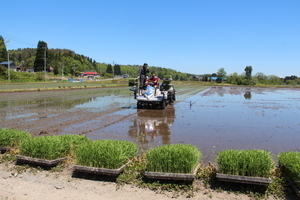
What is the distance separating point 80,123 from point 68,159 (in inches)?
213

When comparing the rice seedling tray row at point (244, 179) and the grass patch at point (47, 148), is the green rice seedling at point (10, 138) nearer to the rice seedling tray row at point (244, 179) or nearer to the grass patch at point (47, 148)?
the grass patch at point (47, 148)

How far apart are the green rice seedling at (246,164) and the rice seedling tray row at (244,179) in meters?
0.13

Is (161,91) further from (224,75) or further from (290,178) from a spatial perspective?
(224,75)

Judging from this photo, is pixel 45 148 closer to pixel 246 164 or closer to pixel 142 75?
pixel 246 164

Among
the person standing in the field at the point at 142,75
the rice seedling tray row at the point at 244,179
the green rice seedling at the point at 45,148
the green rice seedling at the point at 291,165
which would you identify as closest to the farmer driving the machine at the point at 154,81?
the person standing in the field at the point at 142,75

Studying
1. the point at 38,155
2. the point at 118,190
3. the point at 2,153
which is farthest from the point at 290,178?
the point at 2,153

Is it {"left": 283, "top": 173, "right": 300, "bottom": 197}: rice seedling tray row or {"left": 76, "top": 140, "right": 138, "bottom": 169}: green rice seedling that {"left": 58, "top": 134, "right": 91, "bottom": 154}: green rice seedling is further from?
{"left": 283, "top": 173, "right": 300, "bottom": 197}: rice seedling tray row

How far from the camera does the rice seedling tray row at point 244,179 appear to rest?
4363mm

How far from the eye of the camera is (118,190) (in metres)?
4.66

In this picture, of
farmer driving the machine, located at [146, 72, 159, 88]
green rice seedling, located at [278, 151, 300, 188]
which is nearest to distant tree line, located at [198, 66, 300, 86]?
farmer driving the machine, located at [146, 72, 159, 88]

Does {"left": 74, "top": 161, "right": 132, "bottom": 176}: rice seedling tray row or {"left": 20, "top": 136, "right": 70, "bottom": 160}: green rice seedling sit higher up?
{"left": 20, "top": 136, "right": 70, "bottom": 160}: green rice seedling

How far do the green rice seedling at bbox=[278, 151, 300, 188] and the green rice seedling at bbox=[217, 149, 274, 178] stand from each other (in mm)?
293

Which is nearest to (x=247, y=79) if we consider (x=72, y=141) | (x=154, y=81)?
(x=154, y=81)

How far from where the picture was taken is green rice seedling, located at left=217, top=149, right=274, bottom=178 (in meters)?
4.53
